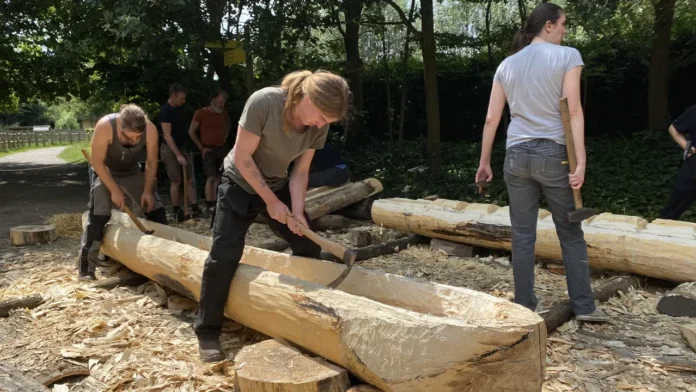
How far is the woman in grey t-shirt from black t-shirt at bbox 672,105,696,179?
2.50 meters

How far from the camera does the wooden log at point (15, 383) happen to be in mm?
2529

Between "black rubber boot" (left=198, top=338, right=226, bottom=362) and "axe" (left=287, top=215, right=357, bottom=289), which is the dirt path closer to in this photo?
"black rubber boot" (left=198, top=338, right=226, bottom=362)

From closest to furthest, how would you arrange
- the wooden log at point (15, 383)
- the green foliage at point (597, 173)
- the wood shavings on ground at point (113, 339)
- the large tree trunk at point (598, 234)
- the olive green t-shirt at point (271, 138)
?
the wooden log at point (15, 383) → the olive green t-shirt at point (271, 138) → the wood shavings on ground at point (113, 339) → the large tree trunk at point (598, 234) → the green foliage at point (597, 173)

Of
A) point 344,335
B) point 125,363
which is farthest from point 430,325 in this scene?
point 125,363

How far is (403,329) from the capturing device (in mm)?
2248

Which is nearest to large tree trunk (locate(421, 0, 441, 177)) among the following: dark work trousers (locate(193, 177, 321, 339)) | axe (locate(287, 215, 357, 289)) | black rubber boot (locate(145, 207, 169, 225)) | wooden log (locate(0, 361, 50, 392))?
black rubber boot (locate(145, 207, 169, 225))

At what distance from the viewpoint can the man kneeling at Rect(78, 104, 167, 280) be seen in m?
4.34

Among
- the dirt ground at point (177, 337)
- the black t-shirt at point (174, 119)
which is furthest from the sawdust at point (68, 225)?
the black t-shirt at point (174, 119)

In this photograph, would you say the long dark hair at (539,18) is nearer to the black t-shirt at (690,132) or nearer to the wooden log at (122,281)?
the black t-shirt at (690,132)

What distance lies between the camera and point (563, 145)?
3.23m

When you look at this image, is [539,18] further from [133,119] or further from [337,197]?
[337,197]

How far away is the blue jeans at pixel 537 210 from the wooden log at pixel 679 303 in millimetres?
618

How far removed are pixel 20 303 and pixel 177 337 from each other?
4.72 ft

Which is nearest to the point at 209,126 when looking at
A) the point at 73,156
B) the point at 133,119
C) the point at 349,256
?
the point at 133,119
